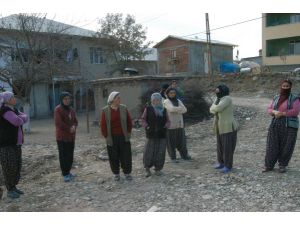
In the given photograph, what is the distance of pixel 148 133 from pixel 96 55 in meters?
23.7

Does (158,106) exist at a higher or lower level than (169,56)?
lower

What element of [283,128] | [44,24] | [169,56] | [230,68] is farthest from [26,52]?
[169,56]

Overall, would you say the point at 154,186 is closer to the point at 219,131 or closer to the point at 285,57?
the point at 219,131

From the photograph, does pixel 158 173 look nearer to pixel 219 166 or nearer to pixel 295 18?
pixel 219 166

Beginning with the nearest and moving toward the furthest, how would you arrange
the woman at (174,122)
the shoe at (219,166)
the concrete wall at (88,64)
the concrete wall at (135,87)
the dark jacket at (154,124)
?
the dark jacket at (154,124)
the shoe at (219,166)
the woman at (174,122)
the concrete wall at (135,87)
the concrete wall at (88,64)

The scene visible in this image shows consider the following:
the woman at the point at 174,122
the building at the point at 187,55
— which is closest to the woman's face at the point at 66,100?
the woman at the point at 174,122

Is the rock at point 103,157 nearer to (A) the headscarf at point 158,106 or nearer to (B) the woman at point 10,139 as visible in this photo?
(A) the headscarf at point 158,106

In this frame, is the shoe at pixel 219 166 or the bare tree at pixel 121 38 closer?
the shoe at pixel 219 166

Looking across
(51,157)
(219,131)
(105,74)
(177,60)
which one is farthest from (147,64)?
(219,131)

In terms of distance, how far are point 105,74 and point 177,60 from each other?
7.68m

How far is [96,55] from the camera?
94.7 feet

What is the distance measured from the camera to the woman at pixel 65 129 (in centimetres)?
608

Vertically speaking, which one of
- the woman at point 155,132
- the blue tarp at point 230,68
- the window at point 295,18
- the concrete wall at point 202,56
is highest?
the window at point 295,18

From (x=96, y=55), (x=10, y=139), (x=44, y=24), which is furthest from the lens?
(x=96, y=55)
